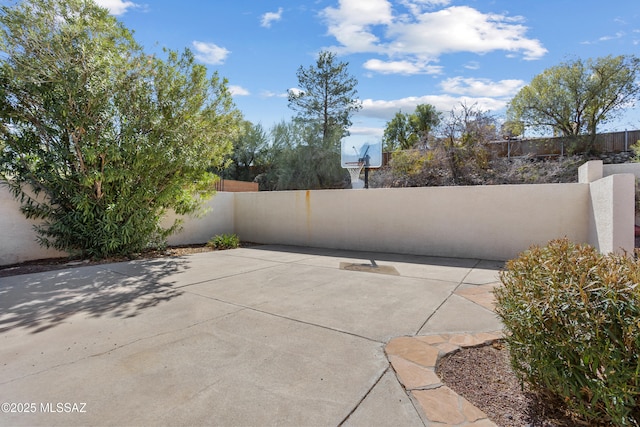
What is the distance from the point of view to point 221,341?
8.95ft

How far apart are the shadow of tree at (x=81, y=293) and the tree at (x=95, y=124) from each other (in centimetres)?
140

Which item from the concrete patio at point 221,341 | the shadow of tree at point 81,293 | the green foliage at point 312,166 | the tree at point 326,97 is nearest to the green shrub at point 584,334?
the concrete patio at point 221,341

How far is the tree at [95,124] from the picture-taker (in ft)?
18.3

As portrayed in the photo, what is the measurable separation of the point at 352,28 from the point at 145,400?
9.58 metres

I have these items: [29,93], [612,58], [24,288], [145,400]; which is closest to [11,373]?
[145,400]

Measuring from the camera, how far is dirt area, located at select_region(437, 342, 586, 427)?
67.7 inches

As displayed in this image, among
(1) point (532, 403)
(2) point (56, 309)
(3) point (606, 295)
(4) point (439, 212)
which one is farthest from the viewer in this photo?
(4) point (439, 212)

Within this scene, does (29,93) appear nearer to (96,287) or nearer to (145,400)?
(96,287)

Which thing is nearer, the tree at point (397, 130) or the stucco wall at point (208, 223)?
the stucco wall at point (208, 223)

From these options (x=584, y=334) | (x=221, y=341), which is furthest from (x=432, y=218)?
(x=584, y=334)

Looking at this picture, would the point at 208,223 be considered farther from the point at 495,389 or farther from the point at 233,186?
the point at 495,389

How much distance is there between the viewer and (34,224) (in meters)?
6.67

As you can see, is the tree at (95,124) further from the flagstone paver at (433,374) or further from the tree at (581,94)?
the tree at (581,94)

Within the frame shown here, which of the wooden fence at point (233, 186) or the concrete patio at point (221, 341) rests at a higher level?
the wooden fence at point (233, 186)
